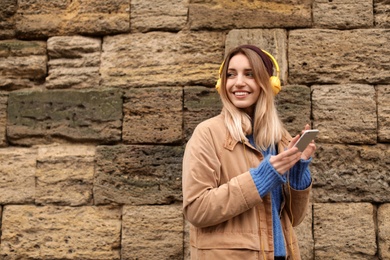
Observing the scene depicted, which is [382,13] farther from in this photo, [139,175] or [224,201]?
[224,201]

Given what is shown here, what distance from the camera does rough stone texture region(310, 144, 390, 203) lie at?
3.86 metres

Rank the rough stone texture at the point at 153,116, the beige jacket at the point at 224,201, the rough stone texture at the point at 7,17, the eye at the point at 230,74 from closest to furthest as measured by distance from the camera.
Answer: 1. the beige jacket at the point at 224,201
2. the eye at the point at 230,74
3. the rough stone texture at the point at 153,116
4. the rough stone texture at the point at 7,17

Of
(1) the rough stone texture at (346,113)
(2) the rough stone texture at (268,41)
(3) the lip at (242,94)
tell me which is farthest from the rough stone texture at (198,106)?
(3) the lip at (242,94)

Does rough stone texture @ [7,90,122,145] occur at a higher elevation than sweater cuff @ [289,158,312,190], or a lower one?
higher

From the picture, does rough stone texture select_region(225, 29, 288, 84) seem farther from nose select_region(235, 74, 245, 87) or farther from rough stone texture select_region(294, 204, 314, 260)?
nose select_region(235, 74, 245, 87)

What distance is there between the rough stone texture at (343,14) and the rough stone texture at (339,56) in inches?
2.9

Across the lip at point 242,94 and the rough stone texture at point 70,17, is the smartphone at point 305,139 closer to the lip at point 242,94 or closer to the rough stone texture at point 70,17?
the lip at point 242,94

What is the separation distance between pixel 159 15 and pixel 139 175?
1.53m

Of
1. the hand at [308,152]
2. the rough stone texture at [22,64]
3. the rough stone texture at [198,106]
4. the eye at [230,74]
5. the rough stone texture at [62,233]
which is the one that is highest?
the rough stone texture at [22,64]

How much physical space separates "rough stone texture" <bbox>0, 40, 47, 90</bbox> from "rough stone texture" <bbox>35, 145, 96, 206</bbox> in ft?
2.50

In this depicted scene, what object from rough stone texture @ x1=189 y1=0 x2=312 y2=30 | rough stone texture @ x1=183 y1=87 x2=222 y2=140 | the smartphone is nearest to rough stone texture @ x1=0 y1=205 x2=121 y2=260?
rough stone texture @ x1=183 y1=87 x2=222 y2=140

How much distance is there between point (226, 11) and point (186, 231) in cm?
205

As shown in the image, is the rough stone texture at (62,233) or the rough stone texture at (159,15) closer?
the rough stone texture at (62,233)

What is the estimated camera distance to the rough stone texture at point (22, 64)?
433 cm
